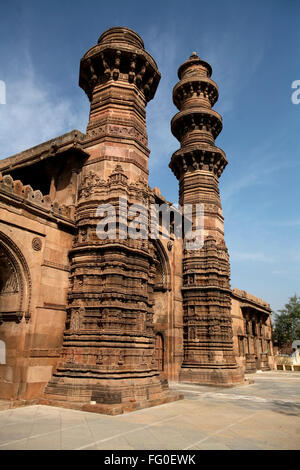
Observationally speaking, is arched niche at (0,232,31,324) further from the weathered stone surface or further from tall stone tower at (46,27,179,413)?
tall stone tower at (46,27,179,413)

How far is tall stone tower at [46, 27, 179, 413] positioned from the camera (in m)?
10.4

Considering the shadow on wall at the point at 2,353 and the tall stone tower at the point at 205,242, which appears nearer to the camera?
the shadow on wall at the point at 2,353

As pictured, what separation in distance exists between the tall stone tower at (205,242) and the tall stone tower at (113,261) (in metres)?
6.99

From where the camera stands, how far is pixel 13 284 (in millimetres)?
10914

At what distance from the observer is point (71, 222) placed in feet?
41.9

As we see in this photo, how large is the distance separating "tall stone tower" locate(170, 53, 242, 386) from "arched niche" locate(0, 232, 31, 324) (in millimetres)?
10856

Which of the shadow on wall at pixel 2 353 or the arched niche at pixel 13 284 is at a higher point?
the arched niche at pixel 13 284

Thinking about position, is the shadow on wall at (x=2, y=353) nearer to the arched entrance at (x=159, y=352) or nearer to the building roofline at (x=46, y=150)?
the building roofline at (x=46, y=150)

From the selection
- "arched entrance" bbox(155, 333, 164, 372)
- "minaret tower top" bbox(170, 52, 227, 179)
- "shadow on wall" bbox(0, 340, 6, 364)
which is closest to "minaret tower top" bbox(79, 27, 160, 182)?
"shadow on wall" bbox(0, 340, 6, 364)

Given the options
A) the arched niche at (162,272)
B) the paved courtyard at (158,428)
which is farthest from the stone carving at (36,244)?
the arched niche at (162,272)

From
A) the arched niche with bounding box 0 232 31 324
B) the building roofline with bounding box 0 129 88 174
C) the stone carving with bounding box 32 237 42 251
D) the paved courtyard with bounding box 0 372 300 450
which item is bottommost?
the paved courtyard with bounding box 0 372 300 450

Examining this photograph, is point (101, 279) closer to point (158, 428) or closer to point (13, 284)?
point (13, 284)

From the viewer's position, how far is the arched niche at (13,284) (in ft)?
34.8

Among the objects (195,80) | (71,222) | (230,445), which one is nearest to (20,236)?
(71,222)
